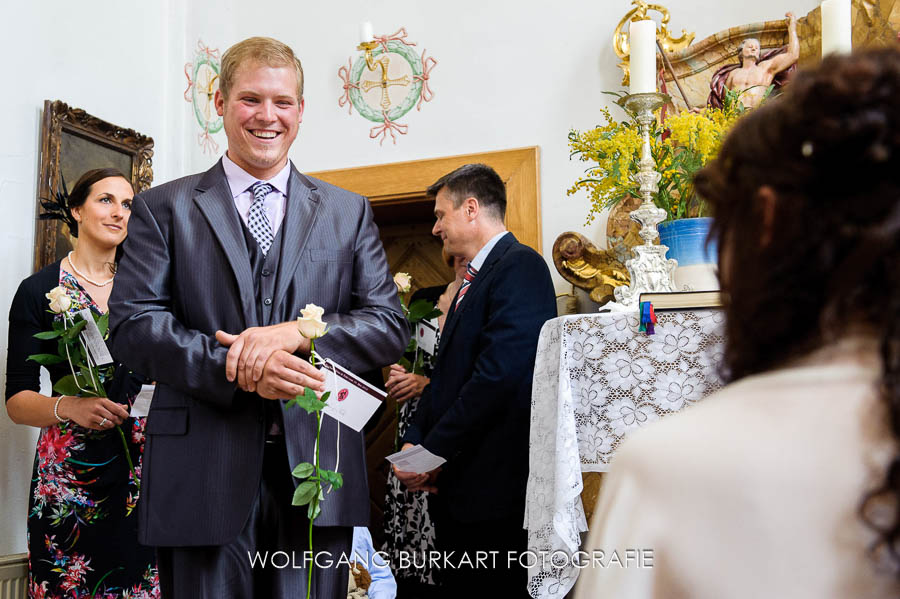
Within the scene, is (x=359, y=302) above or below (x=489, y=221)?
below

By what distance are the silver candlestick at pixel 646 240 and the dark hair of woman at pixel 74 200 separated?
2.17 metres

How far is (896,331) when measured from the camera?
0.65 m

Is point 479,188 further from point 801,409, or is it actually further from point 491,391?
point 801,409

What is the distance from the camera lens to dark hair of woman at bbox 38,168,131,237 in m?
3.46

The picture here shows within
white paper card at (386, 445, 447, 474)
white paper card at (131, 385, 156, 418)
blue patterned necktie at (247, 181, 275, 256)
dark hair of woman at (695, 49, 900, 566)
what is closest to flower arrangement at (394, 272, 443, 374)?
white paper card at (386, 445, 447, 474)

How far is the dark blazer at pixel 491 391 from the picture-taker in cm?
268

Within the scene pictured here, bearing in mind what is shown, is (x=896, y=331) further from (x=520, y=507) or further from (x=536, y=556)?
(x=520, y=507)

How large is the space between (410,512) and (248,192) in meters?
2.05

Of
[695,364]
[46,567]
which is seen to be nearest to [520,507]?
[695,364]

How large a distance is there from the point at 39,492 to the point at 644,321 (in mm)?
2273

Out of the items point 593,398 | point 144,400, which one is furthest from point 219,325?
point 593,398

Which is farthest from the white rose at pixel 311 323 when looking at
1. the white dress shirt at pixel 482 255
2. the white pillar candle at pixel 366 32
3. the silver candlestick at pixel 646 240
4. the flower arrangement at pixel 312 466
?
the white pillar candle at pixel 366 32

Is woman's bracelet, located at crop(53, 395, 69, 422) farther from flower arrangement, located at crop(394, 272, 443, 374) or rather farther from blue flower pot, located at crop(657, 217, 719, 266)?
blue flower pot, located at crop(657, 217, 719, 266)

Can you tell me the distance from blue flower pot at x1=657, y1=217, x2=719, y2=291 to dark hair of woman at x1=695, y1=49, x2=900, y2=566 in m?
1.58
